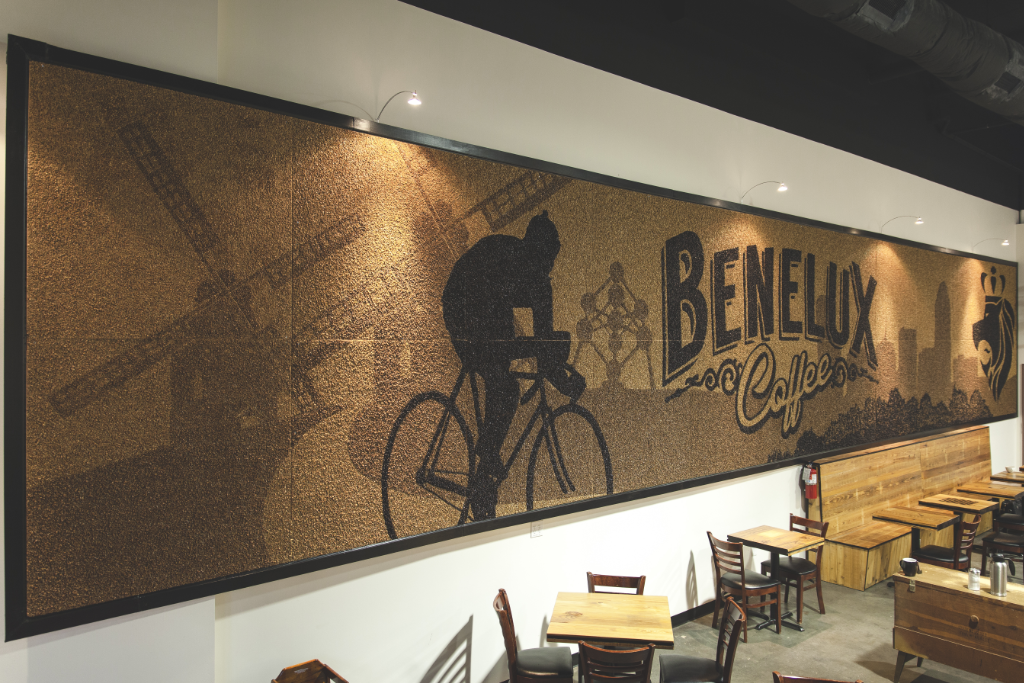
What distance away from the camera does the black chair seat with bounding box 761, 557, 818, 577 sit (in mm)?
5031

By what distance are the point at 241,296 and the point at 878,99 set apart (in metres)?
7.12

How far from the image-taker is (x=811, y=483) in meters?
5.90

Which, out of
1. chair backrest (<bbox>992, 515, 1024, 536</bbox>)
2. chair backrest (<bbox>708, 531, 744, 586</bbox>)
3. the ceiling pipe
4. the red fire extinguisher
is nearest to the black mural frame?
chair backrest (<bbox>708, 531, 744, 586</bbox>)

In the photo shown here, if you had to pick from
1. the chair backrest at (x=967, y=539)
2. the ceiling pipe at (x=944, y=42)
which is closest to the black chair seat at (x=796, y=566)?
the chair backrest at (x=967, y=539)

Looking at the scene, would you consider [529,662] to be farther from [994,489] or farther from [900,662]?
[994,489]

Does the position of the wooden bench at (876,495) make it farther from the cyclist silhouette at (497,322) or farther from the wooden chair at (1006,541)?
the cyclist silhouette at (497,322)

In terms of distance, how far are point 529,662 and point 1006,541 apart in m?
5.63

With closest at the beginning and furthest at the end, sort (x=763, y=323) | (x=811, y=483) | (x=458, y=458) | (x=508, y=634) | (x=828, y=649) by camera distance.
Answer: (x=508, y=634) < (x=458, y=458) < (x=828, y=649) < (x=763, y=323) < (x=811, y=483)

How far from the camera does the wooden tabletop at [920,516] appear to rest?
19.0ft

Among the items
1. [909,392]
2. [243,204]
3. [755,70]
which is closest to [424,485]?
[243,204]

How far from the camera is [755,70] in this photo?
5543 millimetres

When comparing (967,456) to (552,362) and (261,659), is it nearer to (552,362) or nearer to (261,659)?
(552,362)

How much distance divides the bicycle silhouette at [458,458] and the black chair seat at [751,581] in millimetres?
1567

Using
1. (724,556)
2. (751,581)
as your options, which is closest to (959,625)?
(751,581)
